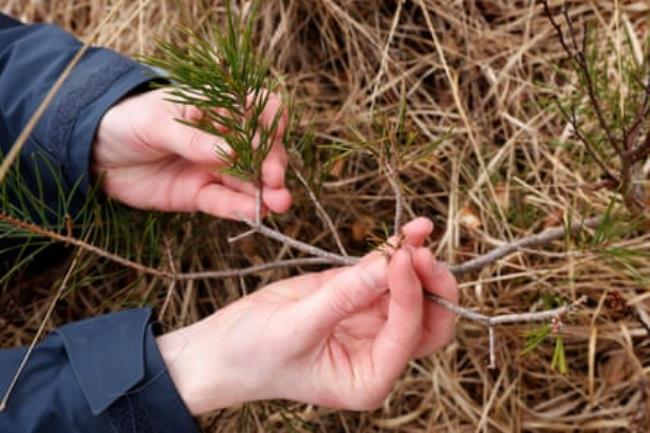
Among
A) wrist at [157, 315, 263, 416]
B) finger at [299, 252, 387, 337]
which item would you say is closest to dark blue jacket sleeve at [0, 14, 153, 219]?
wrist at [157, 315, 263, 416]

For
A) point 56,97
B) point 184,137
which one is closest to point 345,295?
point 184,137

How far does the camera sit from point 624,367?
1092mm

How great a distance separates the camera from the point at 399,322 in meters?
0.78

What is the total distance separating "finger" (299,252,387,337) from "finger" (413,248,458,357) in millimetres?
40

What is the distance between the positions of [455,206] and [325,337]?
39 cm

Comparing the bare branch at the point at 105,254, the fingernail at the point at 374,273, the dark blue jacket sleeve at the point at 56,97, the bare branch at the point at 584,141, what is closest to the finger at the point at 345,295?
the fingernail at the point at 374,273

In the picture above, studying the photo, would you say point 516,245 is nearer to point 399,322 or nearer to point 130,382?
point 399,322

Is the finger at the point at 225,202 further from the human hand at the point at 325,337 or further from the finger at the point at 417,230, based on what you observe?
the finger at the point at 417,230

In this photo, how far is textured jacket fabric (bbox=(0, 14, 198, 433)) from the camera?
93 centimetres

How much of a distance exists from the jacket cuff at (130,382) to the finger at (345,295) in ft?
0.77

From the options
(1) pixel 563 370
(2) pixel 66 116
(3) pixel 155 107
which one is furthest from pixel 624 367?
(2) pixel 66 116

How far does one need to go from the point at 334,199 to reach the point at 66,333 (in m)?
0.45

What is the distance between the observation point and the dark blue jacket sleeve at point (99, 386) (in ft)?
3.05

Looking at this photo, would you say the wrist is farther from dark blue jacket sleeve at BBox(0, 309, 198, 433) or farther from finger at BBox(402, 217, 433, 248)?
finger at BBox(402, 217, 433, 248)
